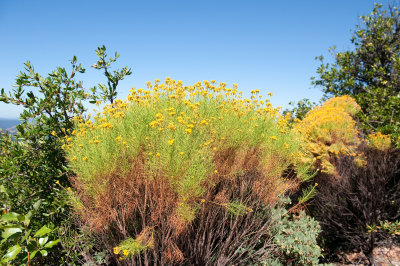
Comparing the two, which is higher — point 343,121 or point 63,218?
point 343,121

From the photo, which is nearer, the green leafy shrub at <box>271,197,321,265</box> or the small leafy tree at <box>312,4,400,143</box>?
the green leafy shrub at <box>271,197,321,265</box>

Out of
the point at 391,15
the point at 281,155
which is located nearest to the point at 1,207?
the point at 281,155

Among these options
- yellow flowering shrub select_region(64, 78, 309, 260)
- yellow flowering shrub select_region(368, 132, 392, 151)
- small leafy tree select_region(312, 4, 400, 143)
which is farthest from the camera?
small leafy tree select_region(312, 4, 400, 143)

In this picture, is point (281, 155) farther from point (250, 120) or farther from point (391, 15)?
point (391, 15)

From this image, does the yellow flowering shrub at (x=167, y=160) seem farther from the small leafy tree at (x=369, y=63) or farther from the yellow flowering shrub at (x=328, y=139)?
the small leafy tree at (x=369, y=63)

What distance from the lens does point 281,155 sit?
3500 millimetres

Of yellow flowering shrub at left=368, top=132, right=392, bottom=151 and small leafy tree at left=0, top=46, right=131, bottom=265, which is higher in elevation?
yellow flowering shrub at left=368, top=132, right=392, bottom=151

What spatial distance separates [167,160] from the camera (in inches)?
95.4

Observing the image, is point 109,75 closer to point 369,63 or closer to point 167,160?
point 167,160

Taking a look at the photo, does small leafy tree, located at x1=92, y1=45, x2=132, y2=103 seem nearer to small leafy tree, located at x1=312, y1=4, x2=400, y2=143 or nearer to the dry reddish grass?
the dry reddish grass

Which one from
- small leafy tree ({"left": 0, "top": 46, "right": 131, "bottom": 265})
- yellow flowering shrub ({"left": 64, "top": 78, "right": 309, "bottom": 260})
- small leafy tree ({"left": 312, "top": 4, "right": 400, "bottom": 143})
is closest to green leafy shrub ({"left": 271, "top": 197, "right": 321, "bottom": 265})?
yellow flowering shrub ({"left": 64, "top": 78, "right": 309, "bottom": 260})

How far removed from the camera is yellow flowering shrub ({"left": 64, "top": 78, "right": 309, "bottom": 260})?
2510 mm

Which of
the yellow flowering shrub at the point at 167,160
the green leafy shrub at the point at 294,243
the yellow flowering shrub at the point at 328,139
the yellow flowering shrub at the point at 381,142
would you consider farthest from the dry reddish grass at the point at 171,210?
the yellow flowering shrub at the point at 381,142

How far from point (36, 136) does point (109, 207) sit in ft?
5.78
